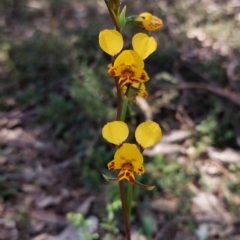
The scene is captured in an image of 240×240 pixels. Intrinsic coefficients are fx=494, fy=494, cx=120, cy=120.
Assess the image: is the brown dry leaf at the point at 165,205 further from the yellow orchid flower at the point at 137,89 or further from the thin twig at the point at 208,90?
the yellow orchid flower at the point at 137,89

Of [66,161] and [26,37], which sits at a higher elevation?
[66,161]

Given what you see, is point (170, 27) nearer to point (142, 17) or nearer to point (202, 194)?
point (202, 194)

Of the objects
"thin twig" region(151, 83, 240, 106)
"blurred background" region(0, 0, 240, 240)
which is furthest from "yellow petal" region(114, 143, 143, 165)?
"thin twig" region(151, 83, 240, 106)

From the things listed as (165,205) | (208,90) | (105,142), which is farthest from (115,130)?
(208,90)

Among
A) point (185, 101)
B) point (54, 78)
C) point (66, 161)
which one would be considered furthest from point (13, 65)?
point (185, 101)

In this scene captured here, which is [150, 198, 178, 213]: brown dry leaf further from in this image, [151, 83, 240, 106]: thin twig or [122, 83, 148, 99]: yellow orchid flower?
[122, 83, 148, 99]: yellow orchid flower

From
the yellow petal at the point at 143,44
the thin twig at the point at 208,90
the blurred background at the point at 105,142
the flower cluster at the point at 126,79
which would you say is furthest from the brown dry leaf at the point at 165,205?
the yellow petal at the point at 143,44
